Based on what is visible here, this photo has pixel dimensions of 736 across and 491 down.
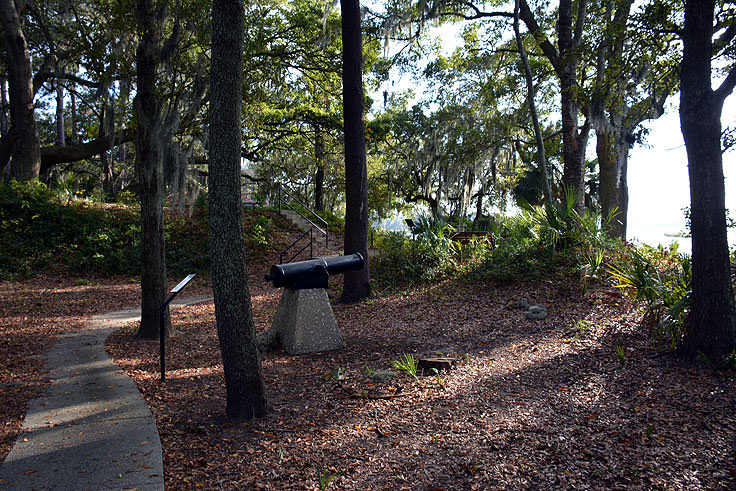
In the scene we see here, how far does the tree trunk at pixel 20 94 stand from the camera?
13.3 m

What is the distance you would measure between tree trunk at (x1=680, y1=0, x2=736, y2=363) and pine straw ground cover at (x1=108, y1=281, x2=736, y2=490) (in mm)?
441

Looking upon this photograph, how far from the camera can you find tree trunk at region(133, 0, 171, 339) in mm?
6484

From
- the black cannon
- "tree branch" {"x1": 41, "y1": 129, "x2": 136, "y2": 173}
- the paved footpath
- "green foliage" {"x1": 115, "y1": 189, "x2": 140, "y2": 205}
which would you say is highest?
"tree branch" {"x1": 41, "y1": 129, "x2": 136, "y2": 173}

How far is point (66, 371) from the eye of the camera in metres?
5.25

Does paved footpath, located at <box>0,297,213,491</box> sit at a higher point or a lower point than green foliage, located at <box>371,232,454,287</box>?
lower

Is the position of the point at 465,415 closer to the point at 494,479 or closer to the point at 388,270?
the point at 494,479

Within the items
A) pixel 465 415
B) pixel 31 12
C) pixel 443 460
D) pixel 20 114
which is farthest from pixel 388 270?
pixel 31 12

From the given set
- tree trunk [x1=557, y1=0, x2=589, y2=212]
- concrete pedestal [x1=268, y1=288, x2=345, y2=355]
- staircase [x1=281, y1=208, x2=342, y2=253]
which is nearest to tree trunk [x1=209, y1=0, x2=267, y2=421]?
concrete pedestal [x1=268, y1=288, x2=345, y2=355]

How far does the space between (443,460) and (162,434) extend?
6.98 ft

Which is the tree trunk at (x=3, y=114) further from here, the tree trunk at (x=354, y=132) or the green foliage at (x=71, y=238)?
the tree trunk at (x=354, y=132)

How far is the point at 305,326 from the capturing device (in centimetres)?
612

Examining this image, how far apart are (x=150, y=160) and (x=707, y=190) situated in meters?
6.53

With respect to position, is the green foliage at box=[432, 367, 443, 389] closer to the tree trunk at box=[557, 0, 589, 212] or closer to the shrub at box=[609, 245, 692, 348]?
the shrub at box=[609, 245, 692, 348]

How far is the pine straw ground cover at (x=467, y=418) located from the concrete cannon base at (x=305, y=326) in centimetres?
22
